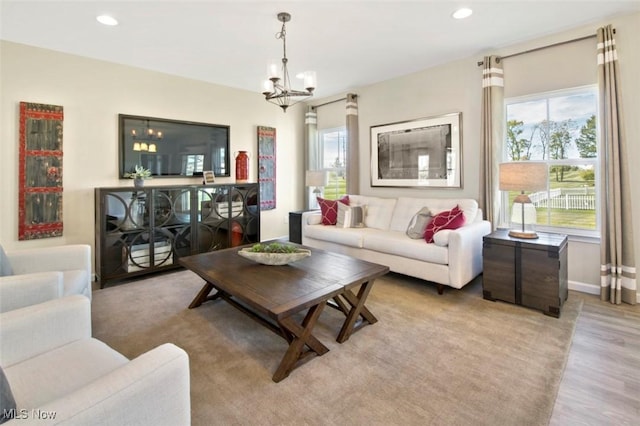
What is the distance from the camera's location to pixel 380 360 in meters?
2.06

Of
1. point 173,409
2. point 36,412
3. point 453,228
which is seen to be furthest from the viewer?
point 453,228

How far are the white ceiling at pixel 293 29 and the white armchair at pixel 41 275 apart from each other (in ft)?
6.64

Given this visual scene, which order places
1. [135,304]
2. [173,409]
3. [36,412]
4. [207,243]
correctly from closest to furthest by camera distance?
1. [36,412]
2. [173,409]
3. [135,304]
4. [207,243]

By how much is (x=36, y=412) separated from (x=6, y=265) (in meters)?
1.65

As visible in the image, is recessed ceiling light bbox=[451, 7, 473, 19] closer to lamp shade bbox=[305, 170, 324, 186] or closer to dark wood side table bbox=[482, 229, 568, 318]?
dark wood side table bbox=[482, 229, 568, 318]

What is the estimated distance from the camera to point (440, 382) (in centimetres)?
184

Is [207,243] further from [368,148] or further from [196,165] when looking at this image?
[368,148]

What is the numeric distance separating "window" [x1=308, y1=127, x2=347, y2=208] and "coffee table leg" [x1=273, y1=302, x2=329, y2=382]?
3.64m

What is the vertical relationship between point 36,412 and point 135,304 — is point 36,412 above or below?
above

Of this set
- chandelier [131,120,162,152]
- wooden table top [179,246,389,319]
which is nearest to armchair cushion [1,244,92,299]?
wooden table top [179,246,389,319]

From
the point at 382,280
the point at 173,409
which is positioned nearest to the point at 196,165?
the point at 382,280

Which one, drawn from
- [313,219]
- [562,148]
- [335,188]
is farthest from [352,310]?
[335,188]

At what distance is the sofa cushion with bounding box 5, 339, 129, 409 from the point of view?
3.62ft

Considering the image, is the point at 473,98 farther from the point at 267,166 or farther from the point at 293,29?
the point at 267,166
